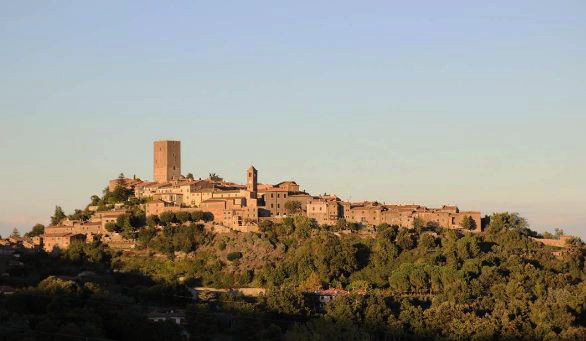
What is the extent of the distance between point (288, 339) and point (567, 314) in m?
12.4

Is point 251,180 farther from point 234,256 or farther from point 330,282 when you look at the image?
point 330,282

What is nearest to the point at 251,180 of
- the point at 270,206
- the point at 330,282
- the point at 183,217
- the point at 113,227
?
the point at 270,206

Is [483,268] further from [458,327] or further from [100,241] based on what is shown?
[100,241]

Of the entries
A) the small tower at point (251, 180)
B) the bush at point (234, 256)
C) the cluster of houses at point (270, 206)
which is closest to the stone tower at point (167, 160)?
the cluster of houses at point (270, 206)

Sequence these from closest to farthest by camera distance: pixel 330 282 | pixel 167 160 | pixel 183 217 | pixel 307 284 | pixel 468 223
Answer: pixel 307 284, pixel 330 282, pixel 183 217, pixel 468 223, pixel 167 160


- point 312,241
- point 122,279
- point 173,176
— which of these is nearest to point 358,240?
point 312,241

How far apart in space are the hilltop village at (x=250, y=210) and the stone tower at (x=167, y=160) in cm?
528

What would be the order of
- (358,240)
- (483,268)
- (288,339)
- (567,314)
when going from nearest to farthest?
(288,339)
(567,314)
(483,268)
(358,240)

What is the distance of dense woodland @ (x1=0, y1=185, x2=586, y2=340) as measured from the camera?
51250 millimetres

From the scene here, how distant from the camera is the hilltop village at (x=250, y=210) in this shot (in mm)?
68562

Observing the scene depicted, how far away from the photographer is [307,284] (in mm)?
61031

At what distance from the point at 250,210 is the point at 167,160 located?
1262 centimetres

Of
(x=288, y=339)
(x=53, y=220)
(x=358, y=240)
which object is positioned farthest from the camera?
(x=53, y=220)

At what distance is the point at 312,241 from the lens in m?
64.7
